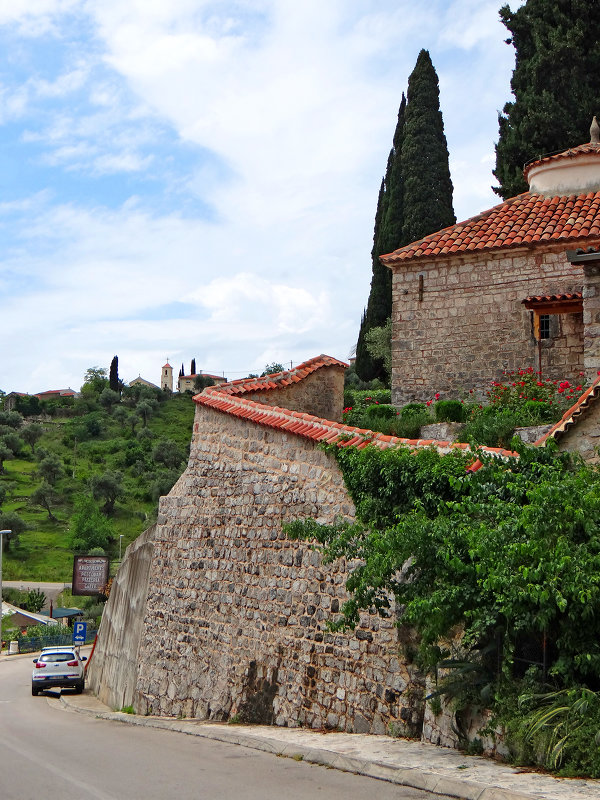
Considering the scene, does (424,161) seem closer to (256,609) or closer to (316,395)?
(316,395)

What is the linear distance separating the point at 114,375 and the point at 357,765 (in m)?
110

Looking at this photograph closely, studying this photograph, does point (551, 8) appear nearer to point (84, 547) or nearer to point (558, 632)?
point (558, 632)

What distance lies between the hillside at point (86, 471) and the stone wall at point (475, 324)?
47981 mm

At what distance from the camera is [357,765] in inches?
323

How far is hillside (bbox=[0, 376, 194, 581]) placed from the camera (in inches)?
2726

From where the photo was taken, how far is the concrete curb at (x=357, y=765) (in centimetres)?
674

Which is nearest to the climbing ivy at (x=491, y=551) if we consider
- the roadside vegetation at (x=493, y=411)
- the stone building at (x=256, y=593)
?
the stone building at (x=256, y=593)

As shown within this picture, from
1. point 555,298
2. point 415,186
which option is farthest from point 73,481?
point 555,298

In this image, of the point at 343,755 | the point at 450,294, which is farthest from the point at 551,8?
the point at 343,755

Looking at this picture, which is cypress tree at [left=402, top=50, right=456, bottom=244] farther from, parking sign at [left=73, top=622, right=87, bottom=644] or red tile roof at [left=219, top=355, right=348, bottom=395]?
parking sign at [left=73, top=622, right=87, bottom=644]

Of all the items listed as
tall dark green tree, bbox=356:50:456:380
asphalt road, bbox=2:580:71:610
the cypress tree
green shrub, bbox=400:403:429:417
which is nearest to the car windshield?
green shrub, bbox=400:403:429:417

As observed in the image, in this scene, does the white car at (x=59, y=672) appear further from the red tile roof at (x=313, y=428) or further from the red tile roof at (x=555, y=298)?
the red tile roof at (x=555, y=298)

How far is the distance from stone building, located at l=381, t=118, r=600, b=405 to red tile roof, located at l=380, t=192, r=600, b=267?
0.02 metres

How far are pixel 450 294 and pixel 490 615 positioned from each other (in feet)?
44.3
